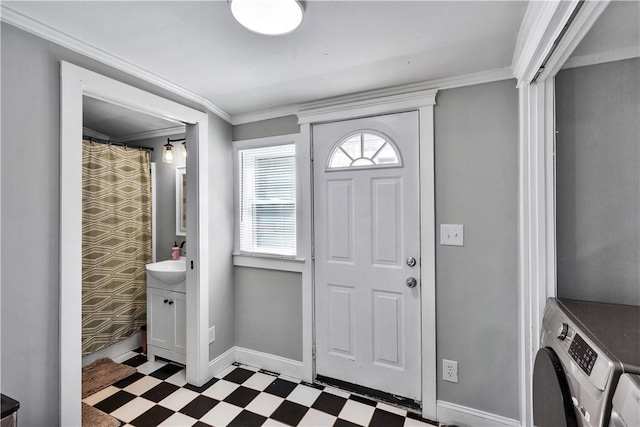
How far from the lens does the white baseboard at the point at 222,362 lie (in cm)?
240

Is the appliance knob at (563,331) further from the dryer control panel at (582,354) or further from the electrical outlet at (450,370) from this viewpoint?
the electrical outlet at (450,370)

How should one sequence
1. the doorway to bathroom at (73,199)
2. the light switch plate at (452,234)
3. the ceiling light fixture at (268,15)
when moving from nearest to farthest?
the ceiling light fixture at (268,15)
the doorway to bathroom at (73,199)
the light switch plate at (452,234)

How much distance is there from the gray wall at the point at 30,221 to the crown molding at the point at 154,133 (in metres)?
1.55

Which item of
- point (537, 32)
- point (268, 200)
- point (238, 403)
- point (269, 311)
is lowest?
point (238, 403)

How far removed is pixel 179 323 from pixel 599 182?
2.82 meters

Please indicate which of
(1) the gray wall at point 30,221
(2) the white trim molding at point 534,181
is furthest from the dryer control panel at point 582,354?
(1) the gray wall at point 30,221

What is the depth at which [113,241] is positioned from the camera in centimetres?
273

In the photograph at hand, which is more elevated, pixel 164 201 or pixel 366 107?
pixel 366 107

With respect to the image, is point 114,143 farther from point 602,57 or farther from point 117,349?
point 602,57

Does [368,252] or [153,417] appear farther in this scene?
[368,252]

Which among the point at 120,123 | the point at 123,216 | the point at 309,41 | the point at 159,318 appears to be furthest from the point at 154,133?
the point at 309,41

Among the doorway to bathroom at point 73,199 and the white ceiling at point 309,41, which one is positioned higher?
the white ceiling at point 309,41

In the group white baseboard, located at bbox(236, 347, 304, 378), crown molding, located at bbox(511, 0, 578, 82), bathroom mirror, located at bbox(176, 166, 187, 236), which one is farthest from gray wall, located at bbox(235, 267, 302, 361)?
crown molding, located at bbox(511, 0, 578, 82)

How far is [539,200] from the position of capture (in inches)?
57.6
